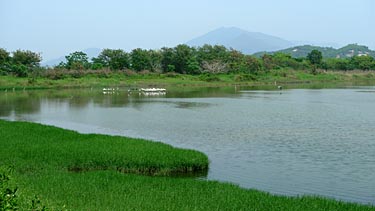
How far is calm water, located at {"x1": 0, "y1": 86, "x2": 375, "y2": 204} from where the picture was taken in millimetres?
18016

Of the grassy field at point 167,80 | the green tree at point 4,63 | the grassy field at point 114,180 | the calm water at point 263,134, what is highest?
the green tree at point 4,63

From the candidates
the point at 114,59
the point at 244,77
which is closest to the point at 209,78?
the point at 244,77

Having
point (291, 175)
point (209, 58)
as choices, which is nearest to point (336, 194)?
point (291, 175)

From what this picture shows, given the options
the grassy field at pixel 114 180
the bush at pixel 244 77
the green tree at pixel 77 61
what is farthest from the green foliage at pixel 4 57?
the grassy field at pixel 114 180

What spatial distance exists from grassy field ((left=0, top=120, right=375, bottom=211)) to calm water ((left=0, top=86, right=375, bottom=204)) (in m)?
2.46

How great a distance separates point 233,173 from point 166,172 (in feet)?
9.11

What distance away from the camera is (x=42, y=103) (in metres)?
55.8

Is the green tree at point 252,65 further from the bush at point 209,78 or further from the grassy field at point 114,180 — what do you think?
Answer: the grassy field at point 114,180

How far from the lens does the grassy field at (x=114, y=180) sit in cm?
1252

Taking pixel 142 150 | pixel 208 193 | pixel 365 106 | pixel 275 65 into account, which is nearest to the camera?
pixel 208 193

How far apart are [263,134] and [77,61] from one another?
7718cm

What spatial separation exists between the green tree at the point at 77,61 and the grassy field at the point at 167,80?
3.15 m

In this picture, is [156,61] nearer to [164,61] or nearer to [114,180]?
[164,61]

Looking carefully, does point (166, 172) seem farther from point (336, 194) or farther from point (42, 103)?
point (42, 103)
